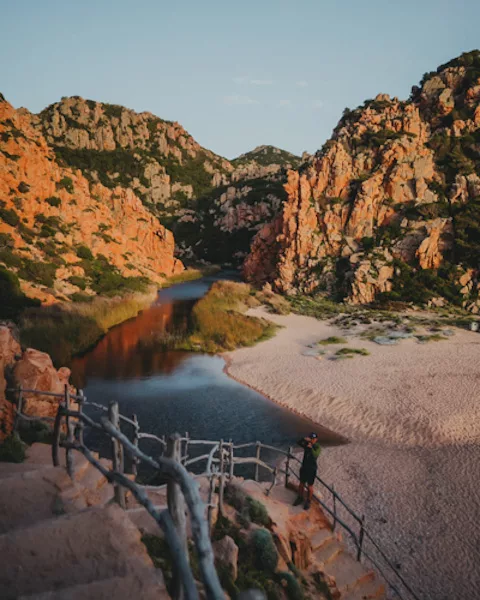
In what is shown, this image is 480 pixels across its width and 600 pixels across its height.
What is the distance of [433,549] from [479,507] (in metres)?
2.55

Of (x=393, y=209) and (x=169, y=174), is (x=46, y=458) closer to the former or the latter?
(x=393, y=209)

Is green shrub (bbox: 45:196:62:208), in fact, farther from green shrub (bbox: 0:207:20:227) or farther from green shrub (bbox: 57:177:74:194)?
green shrub (bbox: 0:207:20:227)

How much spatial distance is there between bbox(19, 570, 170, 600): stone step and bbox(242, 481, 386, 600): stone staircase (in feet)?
14.7

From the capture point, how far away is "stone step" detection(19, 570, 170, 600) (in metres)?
3.74

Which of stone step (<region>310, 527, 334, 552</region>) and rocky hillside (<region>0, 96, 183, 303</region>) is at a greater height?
rocky hillside (<region>0, 96, 183, 303</region>)

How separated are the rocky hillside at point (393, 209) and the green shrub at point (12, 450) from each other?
40.6 m

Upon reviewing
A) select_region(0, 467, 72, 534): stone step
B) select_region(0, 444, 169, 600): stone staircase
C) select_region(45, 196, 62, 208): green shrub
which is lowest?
select_region(0, 467, 72, 534): stone step

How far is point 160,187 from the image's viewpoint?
115750 mm

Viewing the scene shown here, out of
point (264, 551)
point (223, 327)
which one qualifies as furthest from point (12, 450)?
point (223, 327)

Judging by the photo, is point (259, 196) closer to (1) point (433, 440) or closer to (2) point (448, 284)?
(2) point (448, 284)

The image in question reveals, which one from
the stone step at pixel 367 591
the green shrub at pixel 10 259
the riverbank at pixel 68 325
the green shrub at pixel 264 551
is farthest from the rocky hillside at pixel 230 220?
the green shrub at pixel 264 551

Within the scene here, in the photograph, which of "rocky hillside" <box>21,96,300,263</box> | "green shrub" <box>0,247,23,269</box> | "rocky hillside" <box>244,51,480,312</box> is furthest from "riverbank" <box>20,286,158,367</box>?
"rocky hillside" <box>21,96,300,263</box>

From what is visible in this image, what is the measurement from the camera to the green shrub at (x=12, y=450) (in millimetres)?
8219

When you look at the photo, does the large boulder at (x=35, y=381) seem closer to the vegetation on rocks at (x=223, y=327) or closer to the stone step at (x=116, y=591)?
the stone step at (x=116, y=591)
